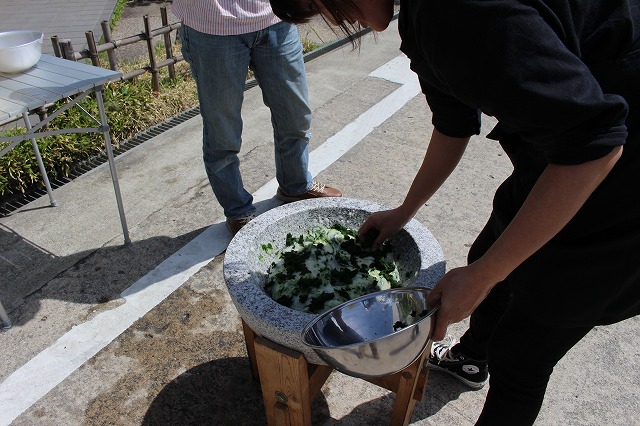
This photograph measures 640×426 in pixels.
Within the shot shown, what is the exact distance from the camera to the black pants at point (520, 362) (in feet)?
4.76

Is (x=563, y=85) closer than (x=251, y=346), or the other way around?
(x=563, y=85)

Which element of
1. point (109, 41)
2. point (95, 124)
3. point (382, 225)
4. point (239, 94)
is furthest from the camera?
point (109, 41)

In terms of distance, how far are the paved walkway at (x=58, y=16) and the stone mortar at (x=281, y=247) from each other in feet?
17.2

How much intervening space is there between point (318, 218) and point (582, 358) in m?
1.27

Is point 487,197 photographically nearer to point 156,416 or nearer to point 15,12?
point 156,416

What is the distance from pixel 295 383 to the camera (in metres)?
1.68

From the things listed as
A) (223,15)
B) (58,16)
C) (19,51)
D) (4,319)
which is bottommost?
(4,319)

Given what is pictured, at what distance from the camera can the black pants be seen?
57.1 inches

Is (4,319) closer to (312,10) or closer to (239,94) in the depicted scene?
(239,94)

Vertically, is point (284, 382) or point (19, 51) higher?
point (19, 51)

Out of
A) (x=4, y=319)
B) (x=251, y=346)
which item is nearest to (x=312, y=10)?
(x=251, y=346)

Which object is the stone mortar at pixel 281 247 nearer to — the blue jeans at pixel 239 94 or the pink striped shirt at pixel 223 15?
the blue jeans at pixel 239 94

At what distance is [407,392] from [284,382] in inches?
17.6

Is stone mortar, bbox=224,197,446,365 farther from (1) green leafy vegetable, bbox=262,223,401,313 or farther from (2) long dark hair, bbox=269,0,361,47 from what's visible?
(2) long dark hair, bbox=269,0,361,47
